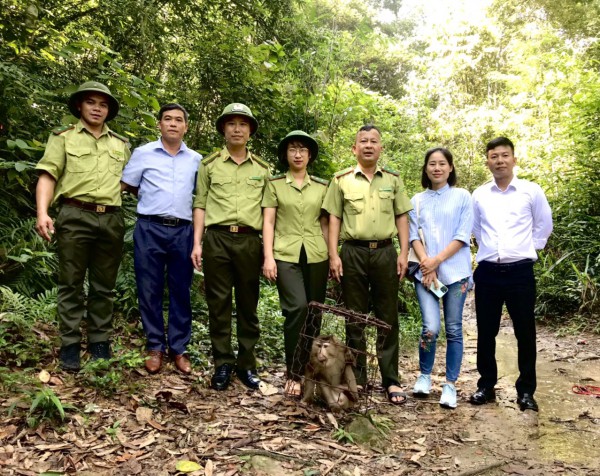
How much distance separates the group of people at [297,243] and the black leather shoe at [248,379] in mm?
12

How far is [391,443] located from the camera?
3.26 meters

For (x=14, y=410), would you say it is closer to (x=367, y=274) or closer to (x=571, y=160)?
(x=367, y=274)

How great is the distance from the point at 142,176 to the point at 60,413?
6.41 feet

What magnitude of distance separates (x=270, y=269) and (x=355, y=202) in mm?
914

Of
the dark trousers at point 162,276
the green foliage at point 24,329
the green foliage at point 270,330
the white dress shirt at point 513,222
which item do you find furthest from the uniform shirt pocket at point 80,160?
the white dress shirt at point 513,222

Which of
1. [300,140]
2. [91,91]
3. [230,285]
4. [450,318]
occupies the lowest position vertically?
[450,318]

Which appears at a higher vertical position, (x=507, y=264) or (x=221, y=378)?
→ (x=507, y=264)

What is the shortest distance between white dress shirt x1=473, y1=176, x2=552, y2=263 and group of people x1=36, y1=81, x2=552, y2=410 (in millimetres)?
11

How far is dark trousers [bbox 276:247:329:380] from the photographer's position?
3906 millimetres

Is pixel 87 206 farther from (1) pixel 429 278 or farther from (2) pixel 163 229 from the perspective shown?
(1) pixel 429 278

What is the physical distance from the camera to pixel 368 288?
412 centimetres

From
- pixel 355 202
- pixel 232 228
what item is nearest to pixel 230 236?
pixel 232 228

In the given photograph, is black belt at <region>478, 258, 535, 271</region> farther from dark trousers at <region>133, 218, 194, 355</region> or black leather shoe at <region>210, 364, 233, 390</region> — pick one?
dark trousers at <region>133, 218, 194, 355</region>

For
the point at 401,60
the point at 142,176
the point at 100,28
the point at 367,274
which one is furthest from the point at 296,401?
the point at 401,60
